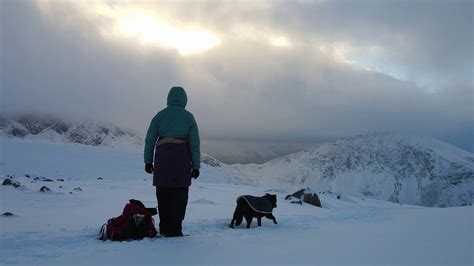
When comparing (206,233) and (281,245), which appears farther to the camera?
(206,233)

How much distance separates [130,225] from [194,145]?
1846mm

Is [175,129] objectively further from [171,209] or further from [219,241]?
[219,241]

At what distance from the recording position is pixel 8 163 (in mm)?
46406

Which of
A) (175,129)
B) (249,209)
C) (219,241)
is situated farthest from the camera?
(249,209)

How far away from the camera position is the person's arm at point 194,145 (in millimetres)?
8188

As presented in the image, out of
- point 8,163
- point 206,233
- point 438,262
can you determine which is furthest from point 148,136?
point 8,163

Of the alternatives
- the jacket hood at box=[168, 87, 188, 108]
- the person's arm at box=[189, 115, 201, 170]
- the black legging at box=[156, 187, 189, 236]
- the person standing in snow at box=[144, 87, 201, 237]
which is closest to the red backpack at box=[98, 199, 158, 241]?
the black legging at box=[156, 187, 189, 236]

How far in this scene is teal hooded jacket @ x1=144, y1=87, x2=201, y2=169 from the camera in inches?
322

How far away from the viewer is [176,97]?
8414 millimetres

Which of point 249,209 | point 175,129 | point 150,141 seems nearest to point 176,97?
point 175,129

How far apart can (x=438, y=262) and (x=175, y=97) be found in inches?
207

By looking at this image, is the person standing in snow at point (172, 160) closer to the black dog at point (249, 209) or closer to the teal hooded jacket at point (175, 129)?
the teal hooded jacket at point (175, 129)

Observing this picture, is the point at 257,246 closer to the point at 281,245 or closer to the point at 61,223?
the point at 281,245

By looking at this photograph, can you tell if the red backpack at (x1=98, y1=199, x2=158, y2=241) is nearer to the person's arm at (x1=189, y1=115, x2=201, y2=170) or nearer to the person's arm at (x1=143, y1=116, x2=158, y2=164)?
the person's arm at (x1=143, y1=116, x2=158, y2=164)
